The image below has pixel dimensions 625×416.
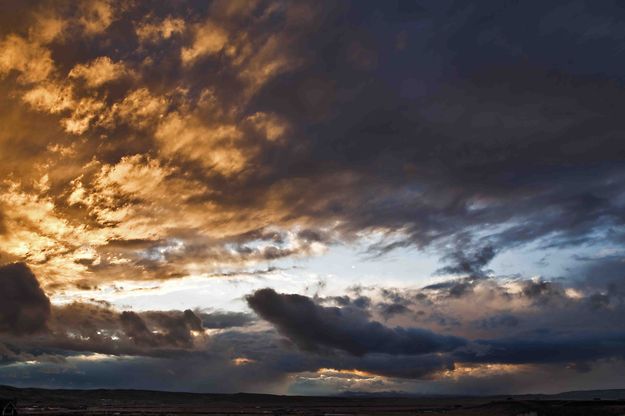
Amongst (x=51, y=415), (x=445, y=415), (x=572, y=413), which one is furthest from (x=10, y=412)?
(x=445, y=415)

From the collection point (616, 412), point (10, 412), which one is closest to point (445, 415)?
point (616, 412)

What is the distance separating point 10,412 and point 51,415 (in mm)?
85509

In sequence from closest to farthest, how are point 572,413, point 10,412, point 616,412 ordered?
point 10,412 → point 616,412 → point 572,413

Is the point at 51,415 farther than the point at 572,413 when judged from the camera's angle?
Yes

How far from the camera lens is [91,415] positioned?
193000 millimetres

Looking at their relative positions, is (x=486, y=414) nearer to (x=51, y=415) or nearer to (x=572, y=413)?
(x=572, y=413)

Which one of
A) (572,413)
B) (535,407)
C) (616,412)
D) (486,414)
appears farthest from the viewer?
(486,414)

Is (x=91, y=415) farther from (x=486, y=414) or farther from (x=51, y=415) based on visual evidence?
(x=486, y=414)

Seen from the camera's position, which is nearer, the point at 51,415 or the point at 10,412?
the point at 10,412

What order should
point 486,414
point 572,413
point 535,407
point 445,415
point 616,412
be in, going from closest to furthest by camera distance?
point 616,412 < point 572,413 < point 535,407 < point 486,414 < point 445,415

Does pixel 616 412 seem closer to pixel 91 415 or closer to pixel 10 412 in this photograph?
pixel 10 412

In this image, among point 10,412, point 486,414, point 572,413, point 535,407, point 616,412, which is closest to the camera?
point 10,412

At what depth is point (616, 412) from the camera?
434 feet

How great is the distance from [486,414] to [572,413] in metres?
45.2
